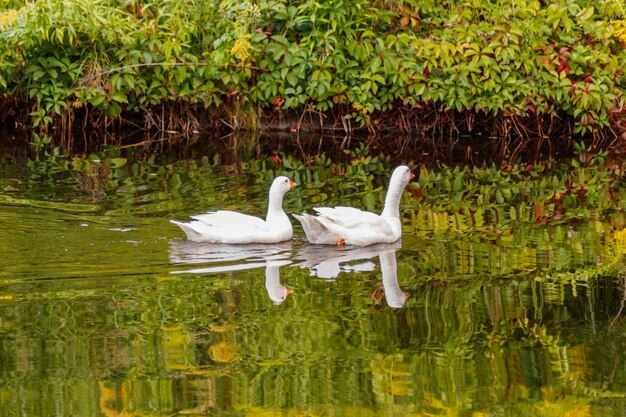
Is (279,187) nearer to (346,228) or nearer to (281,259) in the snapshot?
(346,228)

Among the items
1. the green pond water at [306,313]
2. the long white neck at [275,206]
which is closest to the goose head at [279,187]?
the long white neck at [275,206]

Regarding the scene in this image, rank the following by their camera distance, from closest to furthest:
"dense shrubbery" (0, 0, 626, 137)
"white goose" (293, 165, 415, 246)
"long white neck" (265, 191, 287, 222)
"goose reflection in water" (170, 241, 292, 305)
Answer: "goose reflection in water" (170, 241, 292, 305) → "white goose" (293, 165, 415, 246) → "long white neck" (265, 191, 287, 222) → "dense shrubbery" (0, 0, 626, 137)

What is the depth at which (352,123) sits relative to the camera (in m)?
17.7

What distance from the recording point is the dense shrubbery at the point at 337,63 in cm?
1662

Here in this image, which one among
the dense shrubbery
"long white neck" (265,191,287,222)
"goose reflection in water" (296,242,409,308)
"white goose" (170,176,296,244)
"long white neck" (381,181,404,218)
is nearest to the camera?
"goose reflection in water" (296,242,409,308)

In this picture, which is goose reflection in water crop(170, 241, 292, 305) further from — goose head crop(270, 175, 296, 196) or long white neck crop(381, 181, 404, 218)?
long white neck crop(381, 181, 404, 218)

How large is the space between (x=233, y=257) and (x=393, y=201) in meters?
1.78

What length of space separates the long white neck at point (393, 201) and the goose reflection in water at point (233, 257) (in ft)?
3.21

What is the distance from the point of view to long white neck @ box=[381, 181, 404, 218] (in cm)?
1043

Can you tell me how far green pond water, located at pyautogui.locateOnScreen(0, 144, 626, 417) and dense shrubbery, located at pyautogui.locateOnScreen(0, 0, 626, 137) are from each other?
472 centimetres

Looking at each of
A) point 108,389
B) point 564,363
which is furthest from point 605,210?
point 108,389

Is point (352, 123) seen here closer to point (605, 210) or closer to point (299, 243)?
point (605, 210)

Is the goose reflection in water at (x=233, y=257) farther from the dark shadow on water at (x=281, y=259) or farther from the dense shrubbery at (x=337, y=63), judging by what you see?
the dense shrubbery at (x=337, y=63)

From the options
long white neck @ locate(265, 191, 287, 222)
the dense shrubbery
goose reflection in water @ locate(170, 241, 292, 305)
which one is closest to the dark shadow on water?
goose reflection in water @ locate(170, 241, 292, 305)
